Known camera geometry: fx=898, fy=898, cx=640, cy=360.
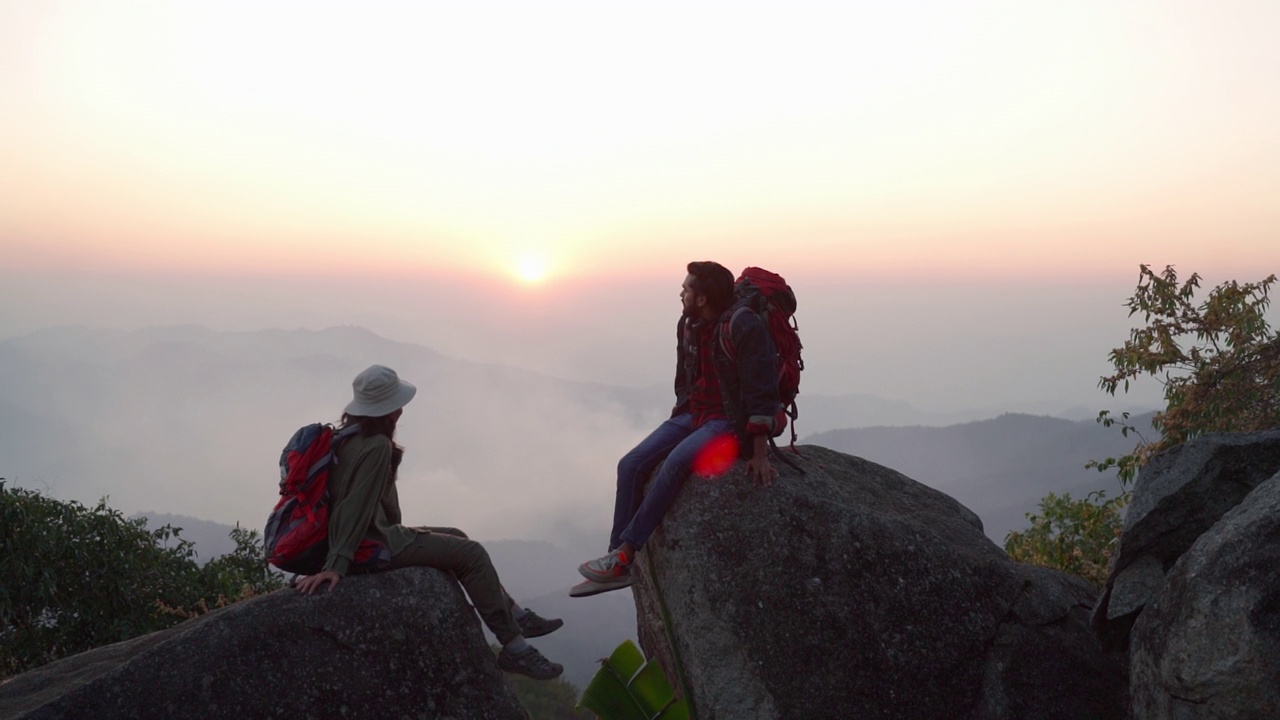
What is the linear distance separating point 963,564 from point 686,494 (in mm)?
3075

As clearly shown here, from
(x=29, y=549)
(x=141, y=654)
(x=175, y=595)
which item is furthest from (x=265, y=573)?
(x=141, y=654)

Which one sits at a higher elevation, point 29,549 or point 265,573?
point 29,549

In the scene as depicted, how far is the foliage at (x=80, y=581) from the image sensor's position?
58.3ft

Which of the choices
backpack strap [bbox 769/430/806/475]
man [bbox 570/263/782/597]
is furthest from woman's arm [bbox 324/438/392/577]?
backpack strap [bbox 769/430/806/475]

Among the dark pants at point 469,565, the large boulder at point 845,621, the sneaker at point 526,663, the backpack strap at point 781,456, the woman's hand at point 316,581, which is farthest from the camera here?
the backpack strap at point 781,456

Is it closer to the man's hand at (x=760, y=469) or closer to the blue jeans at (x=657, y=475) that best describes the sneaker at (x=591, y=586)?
the blue jeans at (x=657, y=475)

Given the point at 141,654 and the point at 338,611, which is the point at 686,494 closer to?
the point at 338,611

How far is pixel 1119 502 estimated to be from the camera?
817 inches

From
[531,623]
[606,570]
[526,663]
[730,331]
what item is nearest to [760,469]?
[730,331]

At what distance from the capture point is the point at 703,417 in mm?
9922

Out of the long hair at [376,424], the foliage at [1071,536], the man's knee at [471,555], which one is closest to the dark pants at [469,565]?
the man's knee at [471,555]

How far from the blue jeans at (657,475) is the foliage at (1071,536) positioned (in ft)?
38.3

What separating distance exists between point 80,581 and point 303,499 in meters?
14.7

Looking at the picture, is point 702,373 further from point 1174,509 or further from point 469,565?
point 1174,509
